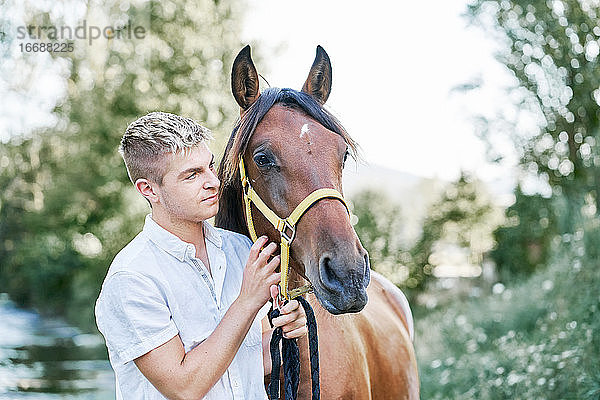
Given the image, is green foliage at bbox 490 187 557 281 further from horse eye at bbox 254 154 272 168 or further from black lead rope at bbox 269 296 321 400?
horse eye at bbox 254 154 272 168

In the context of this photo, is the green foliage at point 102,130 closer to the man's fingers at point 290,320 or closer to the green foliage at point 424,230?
the green foliage at point 424,230

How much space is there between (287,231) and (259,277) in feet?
0.65

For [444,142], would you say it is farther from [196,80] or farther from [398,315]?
[398,315]

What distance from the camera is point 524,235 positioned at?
13.7 metres

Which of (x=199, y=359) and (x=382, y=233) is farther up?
(x=199, y=359)

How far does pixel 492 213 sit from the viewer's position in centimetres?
1523

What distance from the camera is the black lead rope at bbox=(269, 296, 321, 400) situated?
1916mm

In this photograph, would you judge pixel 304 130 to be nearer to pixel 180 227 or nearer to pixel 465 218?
pixel 180 227

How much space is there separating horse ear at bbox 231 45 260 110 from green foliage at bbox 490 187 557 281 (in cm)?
1187

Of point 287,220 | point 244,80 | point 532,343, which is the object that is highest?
point 244,80

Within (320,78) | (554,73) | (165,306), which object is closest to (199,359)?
(165,306)

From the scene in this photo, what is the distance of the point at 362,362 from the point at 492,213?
13.7m

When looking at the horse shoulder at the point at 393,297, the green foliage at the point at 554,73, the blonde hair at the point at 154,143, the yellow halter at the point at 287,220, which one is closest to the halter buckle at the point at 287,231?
the yellow halter at the point at 287,220

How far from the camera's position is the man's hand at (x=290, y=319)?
72.2 inches
